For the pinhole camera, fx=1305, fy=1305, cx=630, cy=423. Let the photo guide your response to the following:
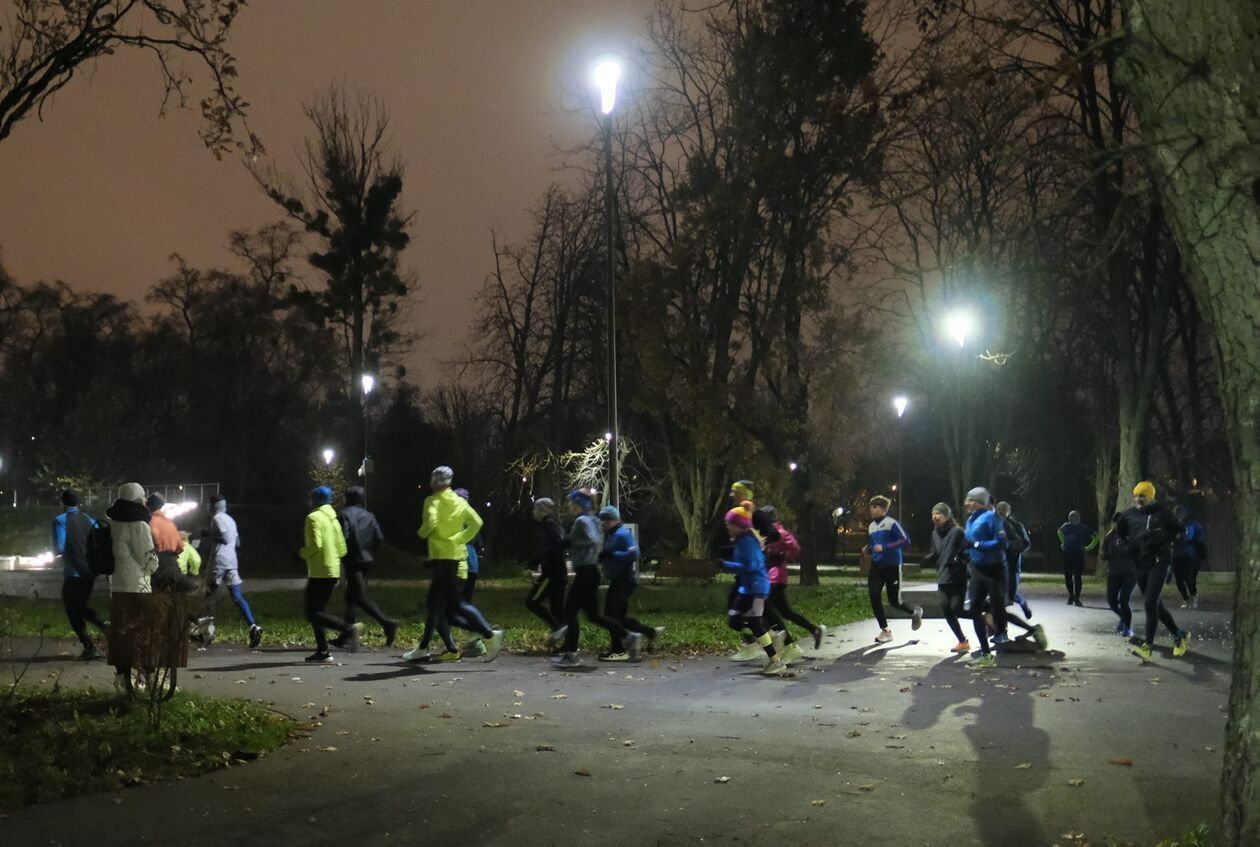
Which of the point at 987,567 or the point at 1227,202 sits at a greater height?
the point at 1227,202

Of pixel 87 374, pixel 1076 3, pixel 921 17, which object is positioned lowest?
pixel 921 17

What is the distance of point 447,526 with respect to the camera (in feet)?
44.8

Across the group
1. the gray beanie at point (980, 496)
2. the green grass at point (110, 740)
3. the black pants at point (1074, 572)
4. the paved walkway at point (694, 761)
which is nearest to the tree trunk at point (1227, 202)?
the paved walkway at point (694, 761)

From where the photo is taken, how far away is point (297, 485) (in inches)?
2340

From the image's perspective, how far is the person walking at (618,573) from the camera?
14359 millimetres

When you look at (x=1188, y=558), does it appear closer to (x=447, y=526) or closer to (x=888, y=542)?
(x=888, y=542)

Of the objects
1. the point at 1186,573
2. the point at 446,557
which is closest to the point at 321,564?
the point at 446,557

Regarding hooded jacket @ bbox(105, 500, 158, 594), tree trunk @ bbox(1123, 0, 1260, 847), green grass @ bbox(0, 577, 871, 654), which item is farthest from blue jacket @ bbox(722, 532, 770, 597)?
tree trunk @ bbox(1123, 0, 1260, 847)

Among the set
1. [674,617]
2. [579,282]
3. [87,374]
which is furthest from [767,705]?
[87,374]

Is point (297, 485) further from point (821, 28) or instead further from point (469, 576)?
point (469, 576)

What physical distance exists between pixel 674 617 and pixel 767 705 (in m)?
10.3

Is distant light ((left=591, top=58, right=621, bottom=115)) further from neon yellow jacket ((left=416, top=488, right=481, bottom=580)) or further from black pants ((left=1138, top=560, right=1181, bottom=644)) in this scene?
black pants ((left=1138, top=560, right=1181, bottom=644))

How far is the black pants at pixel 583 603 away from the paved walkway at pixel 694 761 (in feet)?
2.48

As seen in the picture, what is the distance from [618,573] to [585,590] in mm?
585
